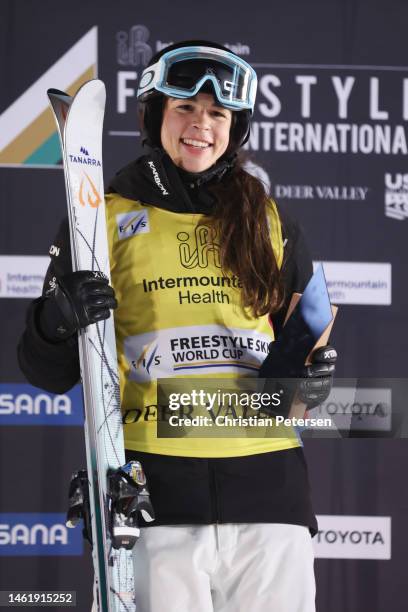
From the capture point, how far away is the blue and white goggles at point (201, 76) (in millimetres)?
1654

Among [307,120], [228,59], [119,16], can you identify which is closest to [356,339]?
[307,120]

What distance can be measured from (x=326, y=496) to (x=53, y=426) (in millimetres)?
958

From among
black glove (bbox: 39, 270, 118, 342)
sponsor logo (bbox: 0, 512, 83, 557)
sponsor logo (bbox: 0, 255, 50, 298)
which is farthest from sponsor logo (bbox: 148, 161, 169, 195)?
sponsor logo (bbox: 0, 512, 83, 557)

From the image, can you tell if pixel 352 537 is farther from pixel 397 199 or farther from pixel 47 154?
pixel 47 154

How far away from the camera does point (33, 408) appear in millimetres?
3109

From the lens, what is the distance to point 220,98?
1.64 metres

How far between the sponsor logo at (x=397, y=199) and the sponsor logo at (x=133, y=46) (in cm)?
94

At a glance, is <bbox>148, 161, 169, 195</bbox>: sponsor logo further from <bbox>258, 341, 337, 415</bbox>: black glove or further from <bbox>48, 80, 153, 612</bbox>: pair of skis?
<bbox>258, 341, 337, 415</bbox>: black glove

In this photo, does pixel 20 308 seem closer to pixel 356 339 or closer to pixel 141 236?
pixel 356 339

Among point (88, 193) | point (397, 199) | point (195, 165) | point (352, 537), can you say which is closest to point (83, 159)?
point (88, 193)

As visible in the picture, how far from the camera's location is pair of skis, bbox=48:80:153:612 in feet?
4.73

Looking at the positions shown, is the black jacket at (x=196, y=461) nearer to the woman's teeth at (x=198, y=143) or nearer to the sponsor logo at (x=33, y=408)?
the woman's teeth at (x=198, y=143)

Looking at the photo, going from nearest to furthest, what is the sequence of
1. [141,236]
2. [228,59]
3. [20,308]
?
1. [141,236]
2. [228,59]
3. [20,308]

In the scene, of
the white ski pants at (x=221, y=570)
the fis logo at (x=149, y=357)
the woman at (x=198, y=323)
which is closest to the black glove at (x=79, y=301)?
the woman at (x=198, y=323)
